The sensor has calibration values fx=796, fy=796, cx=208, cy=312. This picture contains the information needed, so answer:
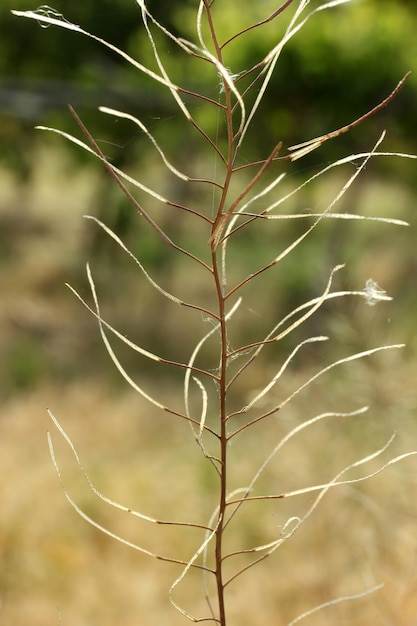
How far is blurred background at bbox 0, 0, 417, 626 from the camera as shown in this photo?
2.73 metres

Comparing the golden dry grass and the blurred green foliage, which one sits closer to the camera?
the golden dry grass

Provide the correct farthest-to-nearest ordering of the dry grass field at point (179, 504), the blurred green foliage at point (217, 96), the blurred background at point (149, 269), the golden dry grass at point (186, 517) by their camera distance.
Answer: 1. the blurred green foliage at point (217, 96)
2. the blurred background at point (149, 269)
3. the golden dry grass at point (186, 517)
4. the dry grass field at point (179, 504)

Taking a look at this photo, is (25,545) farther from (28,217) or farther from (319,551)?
(28,217)

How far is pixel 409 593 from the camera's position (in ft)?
2.54

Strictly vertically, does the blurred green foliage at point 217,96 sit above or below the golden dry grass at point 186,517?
above

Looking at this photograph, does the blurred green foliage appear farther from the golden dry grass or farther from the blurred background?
the golden dry grass

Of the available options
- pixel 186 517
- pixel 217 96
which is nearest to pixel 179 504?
pixel 186 517

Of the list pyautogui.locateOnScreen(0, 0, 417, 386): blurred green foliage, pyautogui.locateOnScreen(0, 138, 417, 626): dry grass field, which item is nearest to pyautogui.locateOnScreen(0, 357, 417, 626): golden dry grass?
pyautogui.locateOnScreen(0, 138, 417, 626): dry grass field

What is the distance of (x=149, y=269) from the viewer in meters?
7.64

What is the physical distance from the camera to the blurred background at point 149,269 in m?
2.73

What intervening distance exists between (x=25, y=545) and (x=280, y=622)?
44.6 inches

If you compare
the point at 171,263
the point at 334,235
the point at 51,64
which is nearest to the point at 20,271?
the point at 171,263

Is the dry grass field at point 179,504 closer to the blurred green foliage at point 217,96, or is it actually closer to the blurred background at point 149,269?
the blurred background at point 149,269

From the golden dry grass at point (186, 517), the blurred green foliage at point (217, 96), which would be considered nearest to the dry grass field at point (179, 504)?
the golden dry grass at point (186, 517)
